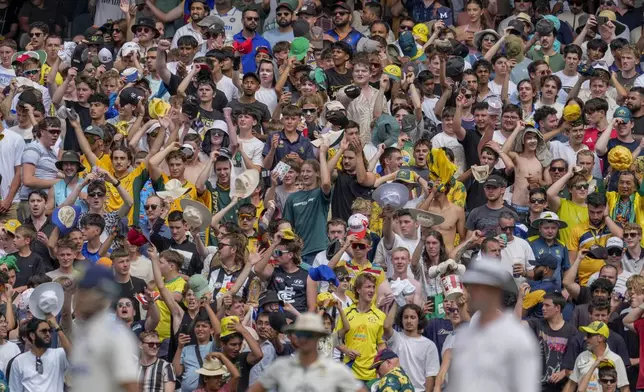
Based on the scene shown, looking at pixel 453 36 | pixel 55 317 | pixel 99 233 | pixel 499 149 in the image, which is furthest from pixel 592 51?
pixel 55 317

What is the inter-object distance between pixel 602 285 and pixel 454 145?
3.28m

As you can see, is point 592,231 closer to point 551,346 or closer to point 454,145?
point 454,145

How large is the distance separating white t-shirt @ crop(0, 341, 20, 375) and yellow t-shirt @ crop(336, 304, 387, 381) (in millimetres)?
3040

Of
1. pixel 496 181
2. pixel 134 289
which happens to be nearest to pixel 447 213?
pixel 496 181

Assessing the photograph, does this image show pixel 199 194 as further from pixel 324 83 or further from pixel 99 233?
Result: pixel 324 83

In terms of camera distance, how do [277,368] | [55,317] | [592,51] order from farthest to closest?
[592,51], [55,317], [277,368]

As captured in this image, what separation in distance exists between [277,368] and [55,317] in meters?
5.10

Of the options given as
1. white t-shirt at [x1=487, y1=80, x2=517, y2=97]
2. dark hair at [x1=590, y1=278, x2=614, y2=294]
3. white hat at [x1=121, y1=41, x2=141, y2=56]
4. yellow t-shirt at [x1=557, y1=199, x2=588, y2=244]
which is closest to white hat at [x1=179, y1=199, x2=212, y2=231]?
yellow t-shirt at [x1=557, y1=199, x2=588, y2=244]

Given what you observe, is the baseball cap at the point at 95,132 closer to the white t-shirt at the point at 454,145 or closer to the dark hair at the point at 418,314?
the white t-shirt at the point at 454,145

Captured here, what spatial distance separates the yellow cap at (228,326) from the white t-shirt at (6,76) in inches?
266

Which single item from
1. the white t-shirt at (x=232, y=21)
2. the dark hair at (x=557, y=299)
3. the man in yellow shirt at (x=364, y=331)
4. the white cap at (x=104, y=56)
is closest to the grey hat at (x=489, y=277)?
the man in yellow shirt at (x=364, y=331)

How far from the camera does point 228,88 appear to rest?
20.8 meters

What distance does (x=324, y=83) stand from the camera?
67.3 ft

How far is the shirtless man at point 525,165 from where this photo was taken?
18478 mm
